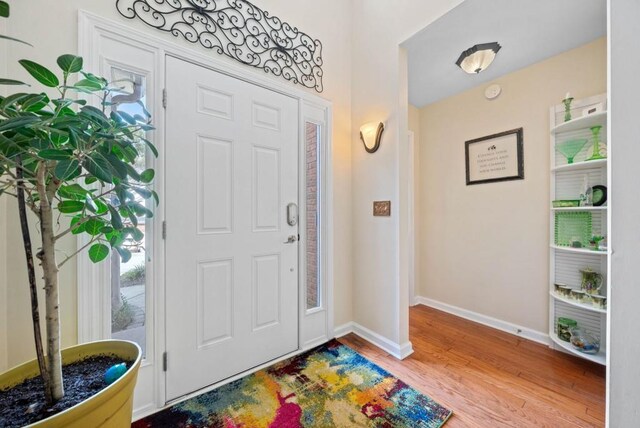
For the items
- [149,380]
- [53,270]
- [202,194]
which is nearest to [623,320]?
[53,270]

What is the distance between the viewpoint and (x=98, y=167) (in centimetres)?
69

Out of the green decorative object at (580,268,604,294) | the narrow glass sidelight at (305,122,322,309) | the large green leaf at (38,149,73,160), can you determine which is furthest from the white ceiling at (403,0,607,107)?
the large green leaf at (38,149,73,160)

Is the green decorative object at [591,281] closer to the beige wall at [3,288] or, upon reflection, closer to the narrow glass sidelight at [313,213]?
the narrow glass sidelight at [313,213]

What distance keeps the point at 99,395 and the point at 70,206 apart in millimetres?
608

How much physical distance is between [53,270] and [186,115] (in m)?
1.04

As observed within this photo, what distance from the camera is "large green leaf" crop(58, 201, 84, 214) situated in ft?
2.67

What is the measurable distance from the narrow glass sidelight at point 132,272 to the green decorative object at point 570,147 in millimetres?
2998

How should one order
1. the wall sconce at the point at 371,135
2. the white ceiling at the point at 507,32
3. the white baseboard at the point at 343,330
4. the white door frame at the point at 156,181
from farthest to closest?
the white baseboard at the point at 343,330
the wall sconce at the point at 371,135
the white ceiling at the point at 507,32
the white door frame at the point at 156,181

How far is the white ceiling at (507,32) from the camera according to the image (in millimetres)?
1568

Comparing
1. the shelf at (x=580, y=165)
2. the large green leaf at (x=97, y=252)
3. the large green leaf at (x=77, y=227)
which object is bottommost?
the large green leaf at (x=97, y=252)

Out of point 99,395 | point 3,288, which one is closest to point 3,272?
point 3,288

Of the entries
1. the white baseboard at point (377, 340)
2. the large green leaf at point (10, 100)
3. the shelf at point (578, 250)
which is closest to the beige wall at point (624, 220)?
the white baseboard at point (377, 340)

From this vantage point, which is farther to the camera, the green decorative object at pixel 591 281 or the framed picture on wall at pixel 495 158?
the framed picture on wall at pixel 495 158

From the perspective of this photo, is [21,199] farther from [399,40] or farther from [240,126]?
[399,40]
